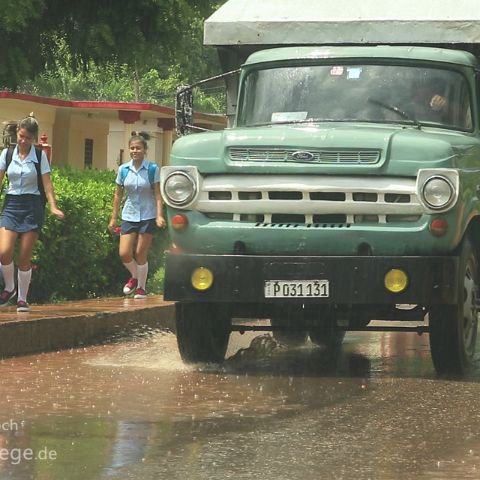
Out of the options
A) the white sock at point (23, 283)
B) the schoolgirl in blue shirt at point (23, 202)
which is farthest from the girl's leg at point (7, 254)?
the white sock at point (23, 283)

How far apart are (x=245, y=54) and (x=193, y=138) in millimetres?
2590

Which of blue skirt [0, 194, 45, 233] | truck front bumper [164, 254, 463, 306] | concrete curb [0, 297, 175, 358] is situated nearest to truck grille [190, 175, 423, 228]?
truck front bumper [164, 254, 463, 306]

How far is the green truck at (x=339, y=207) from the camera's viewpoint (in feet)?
30.6

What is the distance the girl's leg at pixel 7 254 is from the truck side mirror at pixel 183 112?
1919 mm

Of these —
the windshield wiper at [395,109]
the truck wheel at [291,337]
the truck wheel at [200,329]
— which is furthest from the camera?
the truck wheel at [291,337]

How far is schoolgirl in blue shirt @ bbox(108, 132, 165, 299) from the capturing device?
14234mm

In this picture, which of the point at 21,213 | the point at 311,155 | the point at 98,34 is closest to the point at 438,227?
the point at 311,155

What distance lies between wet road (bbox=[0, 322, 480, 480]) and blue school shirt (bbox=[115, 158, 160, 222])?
10.0 feet

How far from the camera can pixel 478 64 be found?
11.2 m

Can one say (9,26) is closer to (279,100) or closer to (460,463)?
(279,100)

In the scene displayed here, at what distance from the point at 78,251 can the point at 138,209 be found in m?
0.85

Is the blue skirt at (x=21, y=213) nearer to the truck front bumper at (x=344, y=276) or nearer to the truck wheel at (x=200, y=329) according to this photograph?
the truck wheel at (x=200, y=329)

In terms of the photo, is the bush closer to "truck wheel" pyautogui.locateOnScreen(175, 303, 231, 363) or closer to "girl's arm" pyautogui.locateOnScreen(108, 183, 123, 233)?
"girl's arm" pyautogui.locateOnScreen(108, 183, 123, 233)

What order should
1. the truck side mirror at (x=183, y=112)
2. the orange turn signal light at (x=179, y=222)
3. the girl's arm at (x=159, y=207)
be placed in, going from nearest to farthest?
the orange turn signal light at (x=179, y=222) < the truck side mirror at (x=183, y=112) < the girl's arm at (x=159, y=207)
